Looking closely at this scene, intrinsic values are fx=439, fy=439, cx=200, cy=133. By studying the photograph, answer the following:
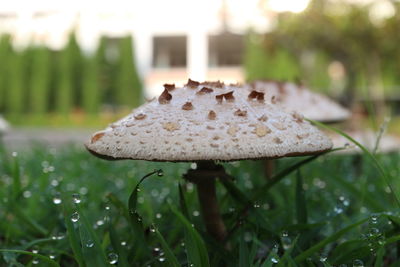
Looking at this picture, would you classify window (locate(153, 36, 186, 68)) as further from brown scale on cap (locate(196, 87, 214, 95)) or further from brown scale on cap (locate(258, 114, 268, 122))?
brown scale on cap (locate(258, 114, 268, 122))

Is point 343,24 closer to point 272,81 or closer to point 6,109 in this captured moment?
point 272,81

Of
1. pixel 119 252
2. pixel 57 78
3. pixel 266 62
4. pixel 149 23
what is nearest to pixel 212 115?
pixel 119 252

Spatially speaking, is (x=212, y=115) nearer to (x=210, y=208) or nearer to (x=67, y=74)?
(x=210, y=208)

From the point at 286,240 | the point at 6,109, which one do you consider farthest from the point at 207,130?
the point at 6,109

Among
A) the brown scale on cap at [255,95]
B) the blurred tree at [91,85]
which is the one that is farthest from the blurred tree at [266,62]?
the brown scale on cap at [255,95]

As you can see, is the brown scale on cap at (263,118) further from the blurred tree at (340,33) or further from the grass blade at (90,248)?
the blurred tree at (340,33)

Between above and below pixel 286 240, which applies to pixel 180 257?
below
